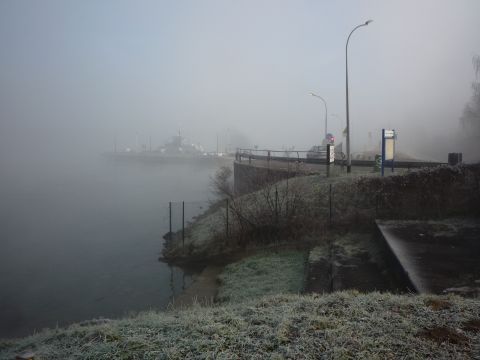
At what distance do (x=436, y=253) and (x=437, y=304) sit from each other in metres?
4.70

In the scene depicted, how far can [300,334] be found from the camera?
501 cm

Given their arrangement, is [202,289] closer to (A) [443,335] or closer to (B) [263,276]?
(B) [263,276]

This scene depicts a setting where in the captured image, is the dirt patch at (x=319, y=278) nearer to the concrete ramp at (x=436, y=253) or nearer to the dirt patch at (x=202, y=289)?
the concrete ramp at (x=436, y=253)

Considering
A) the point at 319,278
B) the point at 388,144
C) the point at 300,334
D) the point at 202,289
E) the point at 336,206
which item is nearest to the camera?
the point at 300,334

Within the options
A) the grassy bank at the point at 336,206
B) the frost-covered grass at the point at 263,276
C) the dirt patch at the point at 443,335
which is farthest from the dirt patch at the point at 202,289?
the dirt patch at the point at 443,335

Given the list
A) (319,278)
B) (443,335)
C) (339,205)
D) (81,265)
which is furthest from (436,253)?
(81,265)

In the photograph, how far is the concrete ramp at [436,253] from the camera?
788cm

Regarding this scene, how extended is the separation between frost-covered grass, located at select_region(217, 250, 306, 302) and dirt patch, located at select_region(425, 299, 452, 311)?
4.87 meters

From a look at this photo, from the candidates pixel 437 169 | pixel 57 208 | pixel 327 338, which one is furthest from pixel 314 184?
pixel 57 208

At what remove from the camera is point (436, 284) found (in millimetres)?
7844

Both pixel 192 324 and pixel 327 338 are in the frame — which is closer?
pixel 327 338

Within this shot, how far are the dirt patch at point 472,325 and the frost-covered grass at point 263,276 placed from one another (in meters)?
5.70

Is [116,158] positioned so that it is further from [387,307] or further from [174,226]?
[387,307]

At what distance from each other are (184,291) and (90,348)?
977 centimetres
